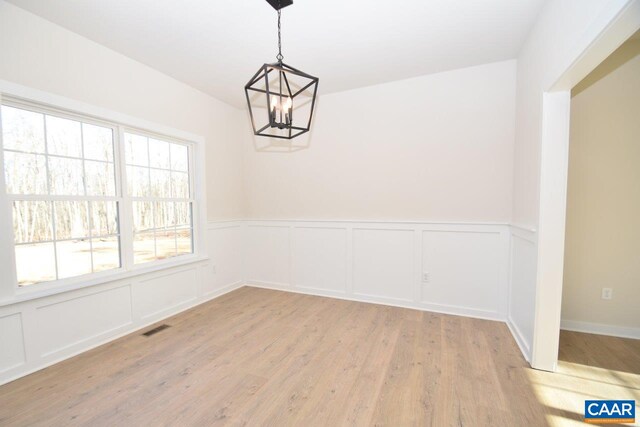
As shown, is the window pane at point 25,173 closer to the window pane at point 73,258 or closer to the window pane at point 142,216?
the window pane at point 73,258

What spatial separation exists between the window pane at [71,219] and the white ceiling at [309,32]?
1.54m

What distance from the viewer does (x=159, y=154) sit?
3244 millimetres

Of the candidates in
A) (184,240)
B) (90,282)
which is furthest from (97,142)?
(184,240)

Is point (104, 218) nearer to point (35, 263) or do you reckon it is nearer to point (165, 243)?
point (35, 263)

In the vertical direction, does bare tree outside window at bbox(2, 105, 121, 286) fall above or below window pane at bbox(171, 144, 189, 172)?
below

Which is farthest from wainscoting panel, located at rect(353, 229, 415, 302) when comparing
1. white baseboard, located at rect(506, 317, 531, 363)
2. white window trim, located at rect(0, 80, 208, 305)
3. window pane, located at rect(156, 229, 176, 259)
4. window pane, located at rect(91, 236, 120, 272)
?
window pane, located at rect(91, 236, 120, 272)

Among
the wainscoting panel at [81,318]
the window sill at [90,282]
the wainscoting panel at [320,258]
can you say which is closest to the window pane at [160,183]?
the window sill at [90,282]

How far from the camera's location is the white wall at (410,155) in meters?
2.97

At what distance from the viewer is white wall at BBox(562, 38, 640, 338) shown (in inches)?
97.8

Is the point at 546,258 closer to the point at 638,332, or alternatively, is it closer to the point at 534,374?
the point at 534,374

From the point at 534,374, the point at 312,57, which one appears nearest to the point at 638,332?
the point at 534,374

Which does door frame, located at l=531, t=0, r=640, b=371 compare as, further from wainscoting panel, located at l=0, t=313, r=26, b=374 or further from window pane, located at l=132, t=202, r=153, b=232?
wainscoting panel, located at l=0, t=313, r=26, b=374

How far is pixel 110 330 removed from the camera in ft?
8.64

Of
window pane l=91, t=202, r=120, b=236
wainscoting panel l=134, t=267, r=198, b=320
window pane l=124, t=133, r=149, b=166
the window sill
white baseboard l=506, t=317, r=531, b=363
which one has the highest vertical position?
window pane l=124, t=133, r=149, b=166
